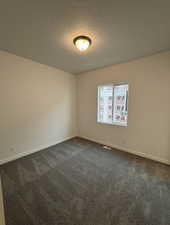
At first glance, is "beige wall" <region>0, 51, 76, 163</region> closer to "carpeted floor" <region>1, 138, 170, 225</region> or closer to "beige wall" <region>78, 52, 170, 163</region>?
"carpeted floor" <region>1, 138, 170, 225</region>

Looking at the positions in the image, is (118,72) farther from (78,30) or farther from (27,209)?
(27,209)

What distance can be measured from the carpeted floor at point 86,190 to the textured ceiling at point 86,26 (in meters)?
2.61

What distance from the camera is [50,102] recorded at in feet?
10.6

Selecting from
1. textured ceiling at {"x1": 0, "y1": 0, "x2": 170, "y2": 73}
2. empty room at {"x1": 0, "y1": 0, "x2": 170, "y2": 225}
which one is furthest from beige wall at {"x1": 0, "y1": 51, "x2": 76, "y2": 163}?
textured ceiling at {"x1": 0, "y1": 0, "x2": 170, "y2": 73}

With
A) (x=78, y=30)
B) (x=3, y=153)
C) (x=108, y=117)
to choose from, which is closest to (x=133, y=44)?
(x=78, y=30)

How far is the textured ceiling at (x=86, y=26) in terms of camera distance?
1226mm

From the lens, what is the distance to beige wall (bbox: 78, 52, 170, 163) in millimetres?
2283

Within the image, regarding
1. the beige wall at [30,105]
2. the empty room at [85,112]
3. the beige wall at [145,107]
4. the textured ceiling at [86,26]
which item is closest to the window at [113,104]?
the empty room at [85,112]

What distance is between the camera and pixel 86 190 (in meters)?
1.62

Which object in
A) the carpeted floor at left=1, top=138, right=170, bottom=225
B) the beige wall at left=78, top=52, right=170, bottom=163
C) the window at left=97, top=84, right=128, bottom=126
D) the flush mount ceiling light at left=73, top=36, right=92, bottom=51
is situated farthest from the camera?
the window at left=97, top=84, right=128, bottom=126

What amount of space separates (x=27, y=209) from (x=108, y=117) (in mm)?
2846

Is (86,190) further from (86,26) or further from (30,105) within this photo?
(86,26)

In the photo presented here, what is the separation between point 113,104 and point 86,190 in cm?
239

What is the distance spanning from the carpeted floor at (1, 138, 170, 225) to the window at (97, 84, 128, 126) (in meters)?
1.13
